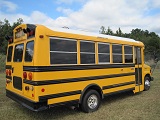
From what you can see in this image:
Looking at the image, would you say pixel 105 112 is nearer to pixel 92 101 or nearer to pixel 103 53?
pixel 92 101

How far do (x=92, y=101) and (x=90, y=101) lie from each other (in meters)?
0.09

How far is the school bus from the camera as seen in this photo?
5.08 metres

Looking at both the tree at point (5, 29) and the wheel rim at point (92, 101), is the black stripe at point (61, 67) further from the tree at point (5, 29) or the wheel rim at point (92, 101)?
the tree at point (5, 29)

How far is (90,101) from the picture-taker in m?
6.32

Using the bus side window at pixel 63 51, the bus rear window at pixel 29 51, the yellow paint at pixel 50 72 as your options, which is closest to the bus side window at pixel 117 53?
the yellow paint at pixel 50 72

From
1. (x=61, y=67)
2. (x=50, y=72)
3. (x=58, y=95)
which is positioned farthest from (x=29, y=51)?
(x=58, y=95)

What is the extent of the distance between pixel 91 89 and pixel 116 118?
124 centimetres

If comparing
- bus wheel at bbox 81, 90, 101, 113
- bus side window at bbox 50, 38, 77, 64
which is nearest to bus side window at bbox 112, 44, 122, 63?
bus wheel at bbox 81, 90, 101, 113

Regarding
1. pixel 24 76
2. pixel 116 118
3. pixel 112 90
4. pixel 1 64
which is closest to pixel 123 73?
pixel 112 90

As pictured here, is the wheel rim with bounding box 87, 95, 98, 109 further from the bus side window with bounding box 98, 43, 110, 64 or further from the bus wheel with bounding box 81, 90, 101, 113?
the bus side window with bounding box 98, 43, 110, 64

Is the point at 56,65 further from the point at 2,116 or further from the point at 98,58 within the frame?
the point at 2,116

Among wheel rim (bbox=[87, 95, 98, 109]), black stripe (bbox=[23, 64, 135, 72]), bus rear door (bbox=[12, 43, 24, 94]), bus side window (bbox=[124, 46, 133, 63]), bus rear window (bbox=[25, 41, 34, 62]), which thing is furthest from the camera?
bus side window (bbox=[124, 46, 133, 63])

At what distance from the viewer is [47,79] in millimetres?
5156

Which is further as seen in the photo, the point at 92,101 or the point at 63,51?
the point at 92,101
